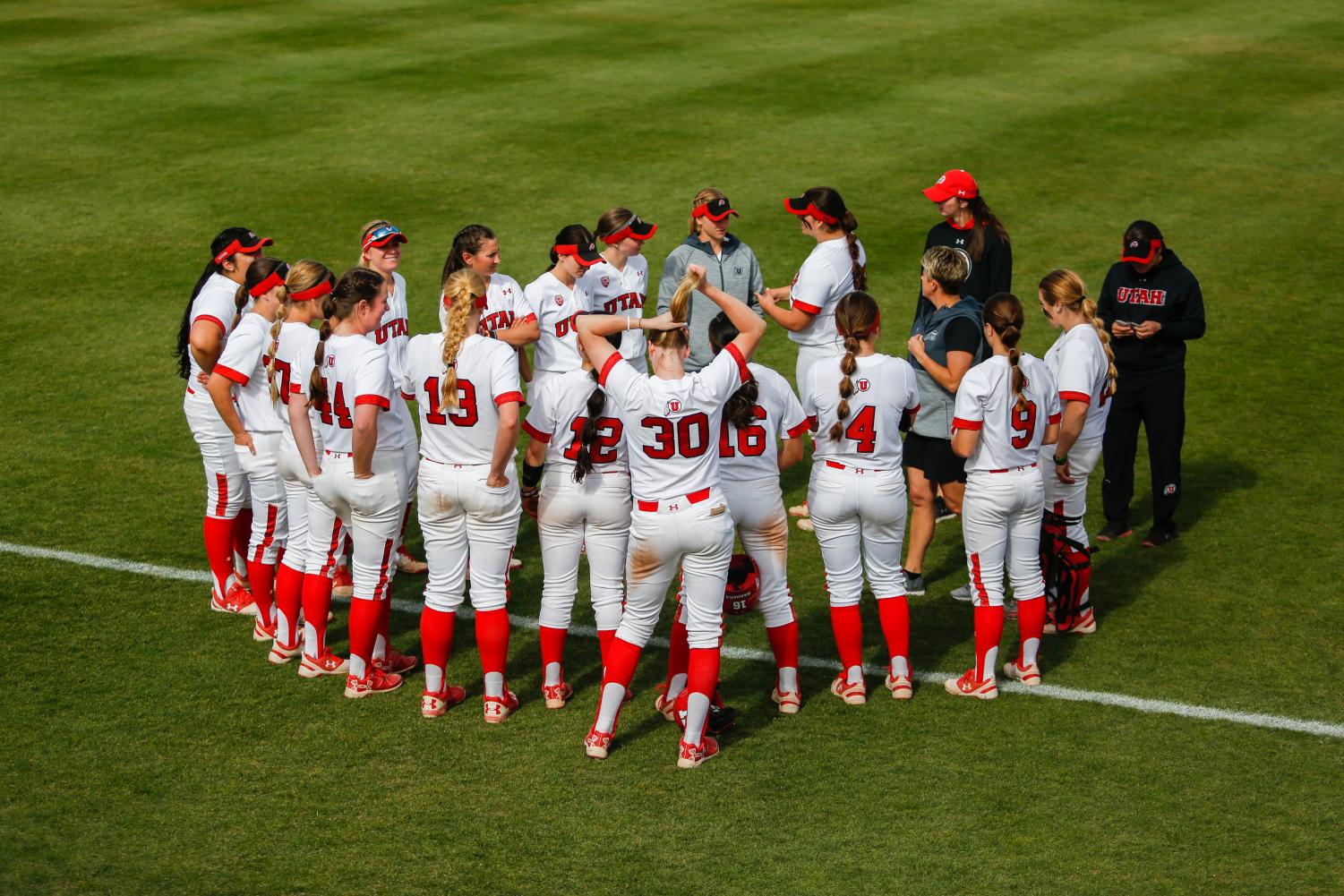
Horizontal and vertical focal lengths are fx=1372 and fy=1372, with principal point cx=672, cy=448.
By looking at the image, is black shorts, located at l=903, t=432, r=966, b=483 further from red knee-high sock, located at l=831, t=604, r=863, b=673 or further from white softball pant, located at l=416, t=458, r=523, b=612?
white softball pant, located at l=416, t=458, r=523, b=612

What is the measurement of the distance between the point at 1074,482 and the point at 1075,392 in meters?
0.65

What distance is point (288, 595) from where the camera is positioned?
7.18 metres

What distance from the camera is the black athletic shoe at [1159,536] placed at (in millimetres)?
8914

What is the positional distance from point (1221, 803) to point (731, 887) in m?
2.23

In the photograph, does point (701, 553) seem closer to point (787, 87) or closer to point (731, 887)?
point (731, 887)

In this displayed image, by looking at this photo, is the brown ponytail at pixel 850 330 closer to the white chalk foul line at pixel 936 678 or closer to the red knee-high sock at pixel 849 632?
the red knee-high sock at pixel 849 632

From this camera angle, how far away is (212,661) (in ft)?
23.9

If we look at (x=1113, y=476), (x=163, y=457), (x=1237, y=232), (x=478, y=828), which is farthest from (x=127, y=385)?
(x=1237, y=232)

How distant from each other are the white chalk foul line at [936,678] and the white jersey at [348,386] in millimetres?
1726

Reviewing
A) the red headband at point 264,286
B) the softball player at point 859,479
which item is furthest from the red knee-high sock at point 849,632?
the red headband at point 264,286

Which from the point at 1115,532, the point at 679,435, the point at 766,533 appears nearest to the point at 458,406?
the point at 679,435

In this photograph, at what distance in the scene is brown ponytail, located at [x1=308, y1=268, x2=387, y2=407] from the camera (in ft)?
21.0

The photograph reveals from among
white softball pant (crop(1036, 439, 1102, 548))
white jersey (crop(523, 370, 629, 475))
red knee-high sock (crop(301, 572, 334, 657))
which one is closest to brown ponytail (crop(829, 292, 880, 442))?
white jersey (crop(523, 370, 629, 475))

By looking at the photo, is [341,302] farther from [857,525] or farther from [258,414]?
[857,525]
